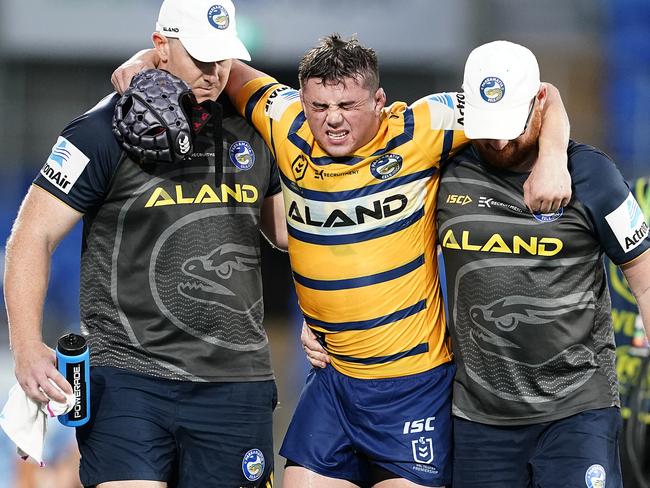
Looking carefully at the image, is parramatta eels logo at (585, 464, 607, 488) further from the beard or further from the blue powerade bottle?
the blue powerade bottle

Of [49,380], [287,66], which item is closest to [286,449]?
[49,380]

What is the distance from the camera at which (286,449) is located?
4.58 metres

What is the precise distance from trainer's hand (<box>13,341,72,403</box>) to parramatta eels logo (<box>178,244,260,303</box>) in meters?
0.58

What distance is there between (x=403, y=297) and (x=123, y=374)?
108 centimetres

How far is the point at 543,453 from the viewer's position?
4316 mm

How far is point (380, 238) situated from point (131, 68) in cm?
116

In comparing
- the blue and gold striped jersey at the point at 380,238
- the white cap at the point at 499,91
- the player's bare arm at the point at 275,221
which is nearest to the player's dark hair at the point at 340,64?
the blue and gold striped jersey at the point at 380,238

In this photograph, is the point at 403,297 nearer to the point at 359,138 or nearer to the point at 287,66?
the point at 359,138

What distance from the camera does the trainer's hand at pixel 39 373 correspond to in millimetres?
4203

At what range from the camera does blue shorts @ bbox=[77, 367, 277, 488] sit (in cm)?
443

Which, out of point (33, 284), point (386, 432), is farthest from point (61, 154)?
point (386, 432)

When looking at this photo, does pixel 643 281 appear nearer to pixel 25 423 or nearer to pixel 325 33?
pixel 25 423

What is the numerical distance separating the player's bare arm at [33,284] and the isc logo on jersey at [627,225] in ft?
6.33

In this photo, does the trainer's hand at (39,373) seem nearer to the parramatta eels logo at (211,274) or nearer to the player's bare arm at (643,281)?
the parramatta eels logo at (211,274)
